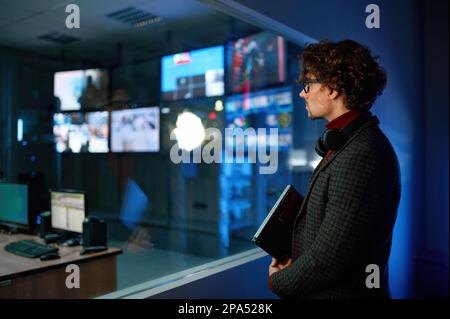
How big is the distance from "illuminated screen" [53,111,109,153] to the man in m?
4.40

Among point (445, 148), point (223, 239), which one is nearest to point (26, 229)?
point (223, 239)

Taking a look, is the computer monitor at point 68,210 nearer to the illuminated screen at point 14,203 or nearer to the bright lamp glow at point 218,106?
the illuminated screen at point 14,203

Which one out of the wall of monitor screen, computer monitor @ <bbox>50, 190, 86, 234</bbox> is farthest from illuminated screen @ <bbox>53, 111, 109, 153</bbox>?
computer monitor @ <bbox>50, 190, 86, 234</bbox>

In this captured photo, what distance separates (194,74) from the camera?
5020mm

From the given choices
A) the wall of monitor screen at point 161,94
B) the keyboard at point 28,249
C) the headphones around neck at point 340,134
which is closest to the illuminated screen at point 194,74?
the wall of monitor screen at point 161,94

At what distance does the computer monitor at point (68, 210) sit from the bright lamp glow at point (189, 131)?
5.28ft

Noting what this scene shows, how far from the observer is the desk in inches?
83.1

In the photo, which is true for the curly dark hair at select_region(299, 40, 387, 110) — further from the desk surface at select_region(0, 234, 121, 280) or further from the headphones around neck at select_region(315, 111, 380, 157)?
the desk surface at select_region(0, 234, 121, 280)

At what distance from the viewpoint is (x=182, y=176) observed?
5.84 meters

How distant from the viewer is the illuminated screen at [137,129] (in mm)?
5379

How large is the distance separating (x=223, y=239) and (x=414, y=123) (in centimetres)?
276

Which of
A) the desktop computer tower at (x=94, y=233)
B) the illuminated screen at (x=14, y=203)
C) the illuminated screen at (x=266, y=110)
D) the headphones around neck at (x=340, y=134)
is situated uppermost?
the illuminated screen at (x=266, y=110)

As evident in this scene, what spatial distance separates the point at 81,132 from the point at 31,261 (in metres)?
3.17

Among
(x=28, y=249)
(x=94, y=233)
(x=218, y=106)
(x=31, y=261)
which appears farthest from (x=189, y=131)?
(x=31, y=261)
